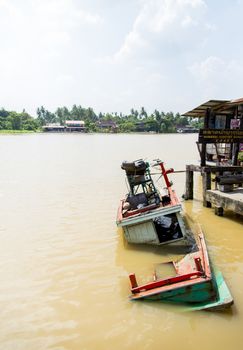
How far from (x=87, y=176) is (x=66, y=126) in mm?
107006

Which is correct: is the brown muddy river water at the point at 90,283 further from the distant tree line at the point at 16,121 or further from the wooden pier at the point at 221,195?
the distant tree line at the point at 16,121

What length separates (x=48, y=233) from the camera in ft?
36.1

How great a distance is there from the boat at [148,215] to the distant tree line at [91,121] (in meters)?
111

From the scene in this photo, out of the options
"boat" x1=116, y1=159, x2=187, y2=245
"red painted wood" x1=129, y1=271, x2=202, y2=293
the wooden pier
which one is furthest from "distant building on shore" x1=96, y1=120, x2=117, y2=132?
"red painted wood" x1=129, y1=271, x2=202, y2=293

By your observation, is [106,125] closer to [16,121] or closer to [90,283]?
A: [16,121]

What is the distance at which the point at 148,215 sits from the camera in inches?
342

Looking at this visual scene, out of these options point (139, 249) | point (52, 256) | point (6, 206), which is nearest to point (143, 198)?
point (139, 249)

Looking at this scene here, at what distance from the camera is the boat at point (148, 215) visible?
28.8ft

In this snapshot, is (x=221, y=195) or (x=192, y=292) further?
(x=221, y=195)

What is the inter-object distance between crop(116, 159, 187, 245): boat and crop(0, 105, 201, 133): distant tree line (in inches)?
4380

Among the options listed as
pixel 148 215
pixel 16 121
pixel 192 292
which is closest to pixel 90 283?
pixel 148 215

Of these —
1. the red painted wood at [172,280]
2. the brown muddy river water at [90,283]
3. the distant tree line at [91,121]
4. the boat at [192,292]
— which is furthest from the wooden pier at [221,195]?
the distant tree line at [91,121]

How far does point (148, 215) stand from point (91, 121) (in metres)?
131

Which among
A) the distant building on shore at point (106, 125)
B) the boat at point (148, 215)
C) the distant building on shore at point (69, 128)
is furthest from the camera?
the distant building on shore at point (106, 125)
